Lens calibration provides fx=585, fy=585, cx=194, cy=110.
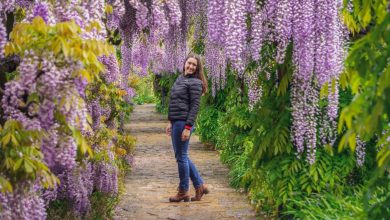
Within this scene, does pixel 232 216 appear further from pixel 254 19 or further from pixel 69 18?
pixel 69 18

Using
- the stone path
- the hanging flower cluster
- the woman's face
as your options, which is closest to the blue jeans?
the stone path

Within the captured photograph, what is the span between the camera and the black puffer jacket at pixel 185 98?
795cm

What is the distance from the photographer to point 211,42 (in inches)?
201

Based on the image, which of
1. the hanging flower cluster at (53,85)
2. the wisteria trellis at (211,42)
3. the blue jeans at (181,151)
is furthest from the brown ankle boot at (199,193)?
the hanging flower cluster at (53,85)

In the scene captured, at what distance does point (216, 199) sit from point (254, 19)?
160 inches

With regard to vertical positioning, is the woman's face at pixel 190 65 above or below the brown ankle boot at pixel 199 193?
above

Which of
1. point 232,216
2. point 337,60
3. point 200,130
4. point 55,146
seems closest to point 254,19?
point 337,60

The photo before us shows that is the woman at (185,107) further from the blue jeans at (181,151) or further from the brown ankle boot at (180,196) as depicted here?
the brown ankle boot at (180,196)

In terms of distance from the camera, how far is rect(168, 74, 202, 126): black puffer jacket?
7949mm

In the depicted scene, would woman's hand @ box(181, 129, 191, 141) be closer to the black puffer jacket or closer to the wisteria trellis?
the black puffer jacket

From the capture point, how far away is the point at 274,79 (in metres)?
6.36

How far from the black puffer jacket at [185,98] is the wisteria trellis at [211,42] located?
918mm

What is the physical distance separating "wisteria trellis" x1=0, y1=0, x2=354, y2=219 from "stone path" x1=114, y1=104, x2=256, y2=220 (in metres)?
1.02

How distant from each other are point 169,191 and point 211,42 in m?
4.63
